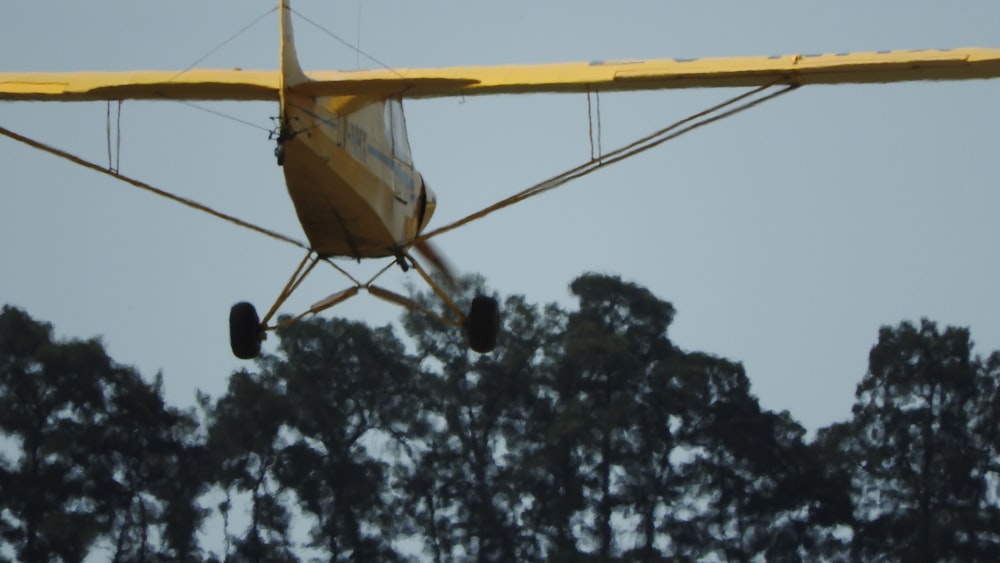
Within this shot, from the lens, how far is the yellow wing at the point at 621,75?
61.2 feet

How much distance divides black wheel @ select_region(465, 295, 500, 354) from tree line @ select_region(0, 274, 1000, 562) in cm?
1120

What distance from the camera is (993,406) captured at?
111 feet

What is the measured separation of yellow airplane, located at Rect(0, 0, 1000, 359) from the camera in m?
18.3

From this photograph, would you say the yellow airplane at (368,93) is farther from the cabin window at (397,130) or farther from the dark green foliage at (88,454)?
the dark green foliage at (88,454)

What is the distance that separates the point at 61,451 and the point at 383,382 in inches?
170

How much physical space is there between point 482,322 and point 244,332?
2012 mm

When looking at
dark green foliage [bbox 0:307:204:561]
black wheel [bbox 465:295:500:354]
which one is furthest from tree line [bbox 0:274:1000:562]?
black wheel [bbox 465:295:500:354]

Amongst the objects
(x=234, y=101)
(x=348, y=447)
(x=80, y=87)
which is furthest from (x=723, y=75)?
(x=348, y=447)

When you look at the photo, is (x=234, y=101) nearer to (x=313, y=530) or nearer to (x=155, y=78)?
(x=155, y=78)

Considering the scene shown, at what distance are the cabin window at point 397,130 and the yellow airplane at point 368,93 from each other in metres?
0.03

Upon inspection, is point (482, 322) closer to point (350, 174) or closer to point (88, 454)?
point (350, 174)

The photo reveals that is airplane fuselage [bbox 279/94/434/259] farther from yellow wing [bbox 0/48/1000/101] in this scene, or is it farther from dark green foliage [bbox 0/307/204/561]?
dark green foliage [bbox 0/307/204/561]

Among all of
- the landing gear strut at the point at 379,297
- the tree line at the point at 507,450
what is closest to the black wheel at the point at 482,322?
the landing gear strut at the point at 379,297

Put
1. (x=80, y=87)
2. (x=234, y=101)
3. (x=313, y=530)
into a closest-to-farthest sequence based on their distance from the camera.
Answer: (x=234, y=101), (x=80, y=87), (x=313, y=530)
